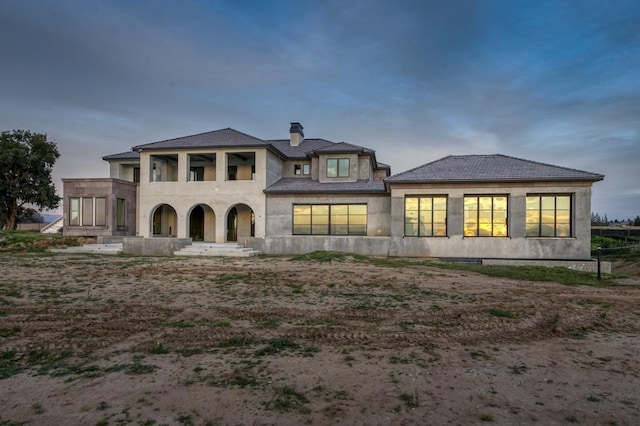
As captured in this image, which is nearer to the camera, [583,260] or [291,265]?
[291,265]

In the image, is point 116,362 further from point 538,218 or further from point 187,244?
point 538,218

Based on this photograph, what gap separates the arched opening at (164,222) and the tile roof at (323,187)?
8986 millimetres

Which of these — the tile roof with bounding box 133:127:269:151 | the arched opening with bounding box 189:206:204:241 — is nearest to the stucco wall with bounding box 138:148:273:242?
the tile roof with bounding box 133:127:269:151

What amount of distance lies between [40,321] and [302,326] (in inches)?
195

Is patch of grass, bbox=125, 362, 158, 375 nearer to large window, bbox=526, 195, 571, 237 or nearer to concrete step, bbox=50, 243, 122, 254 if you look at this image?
concrete step, bbox=50, 243, 122, 254

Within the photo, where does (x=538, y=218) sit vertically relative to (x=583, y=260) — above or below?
above

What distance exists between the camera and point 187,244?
23938mm

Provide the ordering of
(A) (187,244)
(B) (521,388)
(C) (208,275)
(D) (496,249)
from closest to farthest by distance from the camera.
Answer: (B) (521,388) < (C) (208,275) < (D) (496,249) < (A) (187,244)

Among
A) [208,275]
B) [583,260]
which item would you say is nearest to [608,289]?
[583,260]

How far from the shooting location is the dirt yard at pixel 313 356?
13.5ft

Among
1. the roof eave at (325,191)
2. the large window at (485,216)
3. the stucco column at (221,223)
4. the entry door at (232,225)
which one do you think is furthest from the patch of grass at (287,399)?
the entry door at (232,225)

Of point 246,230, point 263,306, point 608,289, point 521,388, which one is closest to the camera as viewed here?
point 521,388

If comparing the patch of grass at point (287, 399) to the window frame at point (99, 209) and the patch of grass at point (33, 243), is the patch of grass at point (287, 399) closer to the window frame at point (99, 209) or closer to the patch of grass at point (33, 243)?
the patch of grass at point (33, 243)

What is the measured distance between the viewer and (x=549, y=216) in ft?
68.8
